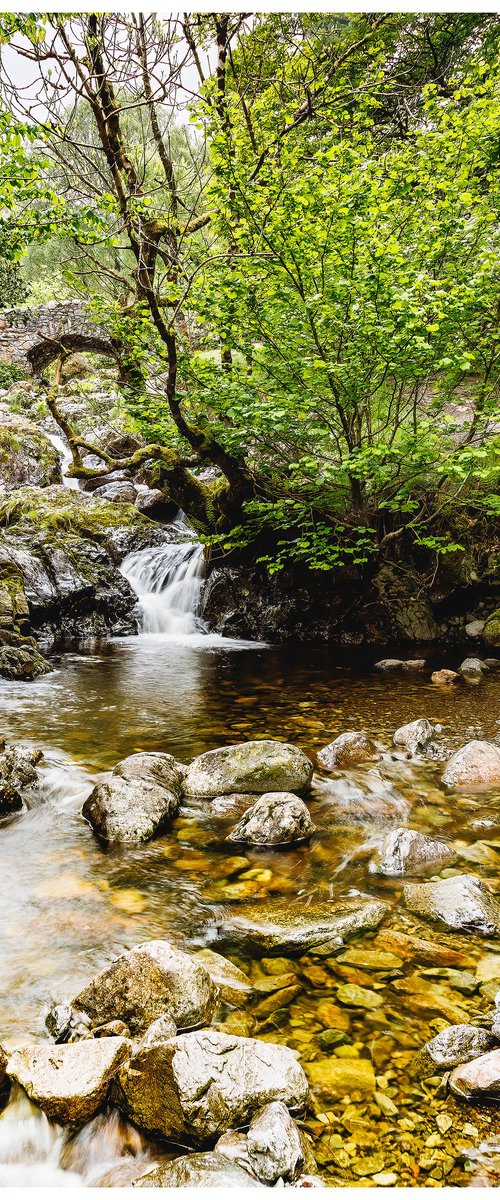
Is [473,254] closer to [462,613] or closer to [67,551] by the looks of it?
[462,613]

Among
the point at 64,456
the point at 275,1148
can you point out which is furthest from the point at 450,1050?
the point at 64,456

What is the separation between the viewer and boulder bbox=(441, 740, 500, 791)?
447cm

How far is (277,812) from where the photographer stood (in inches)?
146

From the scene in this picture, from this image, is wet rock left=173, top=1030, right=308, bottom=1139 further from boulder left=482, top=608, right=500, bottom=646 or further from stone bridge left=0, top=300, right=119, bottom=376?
stone bridge left=0, top=300, right=119, bottom=376

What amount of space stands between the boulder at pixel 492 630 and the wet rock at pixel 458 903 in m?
8.19

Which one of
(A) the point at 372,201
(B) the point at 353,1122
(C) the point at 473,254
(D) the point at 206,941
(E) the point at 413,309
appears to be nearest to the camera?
(B) the point at 353,1122

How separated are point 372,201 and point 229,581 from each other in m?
7.56

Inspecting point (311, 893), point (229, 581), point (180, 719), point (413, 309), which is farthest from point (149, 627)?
point (311, 893)

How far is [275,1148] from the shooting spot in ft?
5.32

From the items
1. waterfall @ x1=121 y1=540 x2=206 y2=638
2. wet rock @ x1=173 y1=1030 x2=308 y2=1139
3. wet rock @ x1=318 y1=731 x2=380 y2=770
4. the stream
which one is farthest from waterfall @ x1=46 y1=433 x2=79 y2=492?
wet rock @ x1=173 y1=1030 x2=308 y2=1139

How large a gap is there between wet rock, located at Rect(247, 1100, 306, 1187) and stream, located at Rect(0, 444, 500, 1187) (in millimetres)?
105

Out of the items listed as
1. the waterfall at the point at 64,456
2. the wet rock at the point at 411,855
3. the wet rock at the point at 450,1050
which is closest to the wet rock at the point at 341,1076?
the wet rock at the point at 450,1050

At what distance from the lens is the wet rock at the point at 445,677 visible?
7.95 m

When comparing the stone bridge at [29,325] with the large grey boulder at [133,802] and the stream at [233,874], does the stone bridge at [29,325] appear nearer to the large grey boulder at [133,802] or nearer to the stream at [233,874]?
the stream at [233,874]
